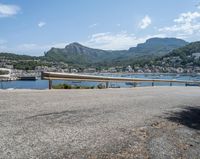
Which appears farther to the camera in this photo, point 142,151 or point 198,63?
point 198,63

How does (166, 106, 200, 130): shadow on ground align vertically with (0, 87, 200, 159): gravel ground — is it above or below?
below

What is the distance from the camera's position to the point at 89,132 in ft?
20.3

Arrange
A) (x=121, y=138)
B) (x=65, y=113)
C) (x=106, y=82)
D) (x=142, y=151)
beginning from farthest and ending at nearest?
(x=106, y=82) → (x=65, y=113) → (x=121, y=138) → (x=142, y=151)

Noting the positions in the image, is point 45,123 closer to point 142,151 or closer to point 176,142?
point 142,151

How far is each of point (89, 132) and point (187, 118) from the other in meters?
4.27

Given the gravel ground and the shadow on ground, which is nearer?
the gravel ground

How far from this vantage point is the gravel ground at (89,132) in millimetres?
5059

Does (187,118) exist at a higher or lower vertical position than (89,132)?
lower

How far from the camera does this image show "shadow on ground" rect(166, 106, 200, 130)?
8.58 meters

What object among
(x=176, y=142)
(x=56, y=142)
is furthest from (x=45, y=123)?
(x=176, y=142)

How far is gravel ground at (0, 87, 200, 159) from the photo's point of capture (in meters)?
5.06

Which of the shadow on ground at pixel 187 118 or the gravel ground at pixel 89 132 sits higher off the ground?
the gravel ground at pixel 89 132

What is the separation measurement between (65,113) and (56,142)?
8.01 feet

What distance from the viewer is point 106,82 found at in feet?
65.5
